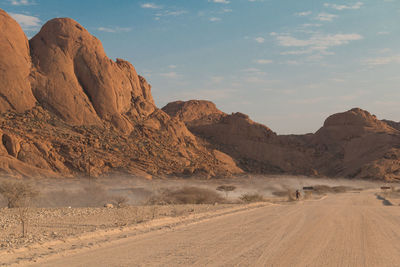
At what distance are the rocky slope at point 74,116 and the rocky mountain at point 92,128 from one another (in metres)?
0.12

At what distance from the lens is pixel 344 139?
9619 centimetres

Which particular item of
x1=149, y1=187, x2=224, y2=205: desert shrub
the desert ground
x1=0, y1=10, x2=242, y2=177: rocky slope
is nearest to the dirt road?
the desert ground

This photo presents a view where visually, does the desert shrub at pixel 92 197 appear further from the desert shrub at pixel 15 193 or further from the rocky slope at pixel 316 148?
the rocky slope at pixel 316 148

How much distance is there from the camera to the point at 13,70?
167 feet

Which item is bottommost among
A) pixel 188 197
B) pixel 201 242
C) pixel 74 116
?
pixel 188 197

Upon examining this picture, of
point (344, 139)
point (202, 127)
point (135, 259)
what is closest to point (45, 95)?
point (202, 127)

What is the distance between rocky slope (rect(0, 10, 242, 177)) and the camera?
44.4 m

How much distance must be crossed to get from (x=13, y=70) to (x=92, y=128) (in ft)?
37.4

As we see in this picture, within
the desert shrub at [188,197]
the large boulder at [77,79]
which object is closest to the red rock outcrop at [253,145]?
the large boulder at [77,79]

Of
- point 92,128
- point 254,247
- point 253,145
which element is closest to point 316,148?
point 253,145

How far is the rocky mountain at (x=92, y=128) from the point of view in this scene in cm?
4522

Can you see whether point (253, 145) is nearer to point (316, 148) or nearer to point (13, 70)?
point (316, 148)

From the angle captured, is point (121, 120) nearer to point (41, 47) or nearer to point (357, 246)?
point (41, 47)

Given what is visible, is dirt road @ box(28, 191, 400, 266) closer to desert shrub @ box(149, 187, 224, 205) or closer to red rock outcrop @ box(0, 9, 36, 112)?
desert shrub @ box(149, 187, 224, 205)
